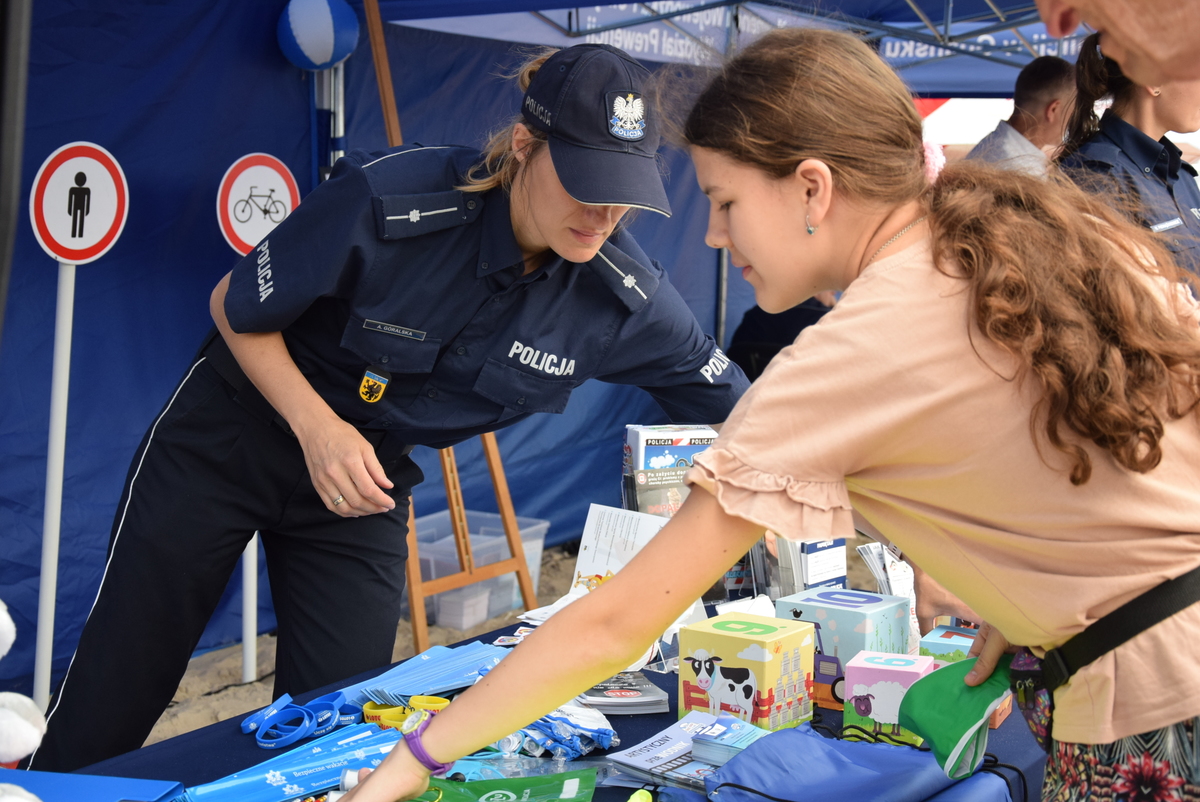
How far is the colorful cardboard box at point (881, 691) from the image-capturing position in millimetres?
1379

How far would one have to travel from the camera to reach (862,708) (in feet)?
4.68

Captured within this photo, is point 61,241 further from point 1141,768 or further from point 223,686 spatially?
point 1141,768

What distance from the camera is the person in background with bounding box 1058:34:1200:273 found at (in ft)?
6.49

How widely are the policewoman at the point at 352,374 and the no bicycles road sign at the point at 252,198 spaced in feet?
4.65

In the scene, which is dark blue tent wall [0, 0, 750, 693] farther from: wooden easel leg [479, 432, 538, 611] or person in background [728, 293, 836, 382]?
person in background [728, 293, 836, 382]

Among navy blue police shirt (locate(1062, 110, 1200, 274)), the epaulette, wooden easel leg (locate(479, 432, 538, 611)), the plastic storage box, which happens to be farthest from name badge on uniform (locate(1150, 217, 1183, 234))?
the plastic storage box

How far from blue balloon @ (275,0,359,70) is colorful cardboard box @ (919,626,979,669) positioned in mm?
2550

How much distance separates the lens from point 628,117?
1.56 metres

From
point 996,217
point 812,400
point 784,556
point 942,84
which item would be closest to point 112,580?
point 784,556

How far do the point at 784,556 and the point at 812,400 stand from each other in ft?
3.77

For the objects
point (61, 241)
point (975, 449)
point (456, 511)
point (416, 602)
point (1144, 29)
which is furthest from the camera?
A: point (456, 511)

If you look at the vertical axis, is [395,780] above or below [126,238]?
below

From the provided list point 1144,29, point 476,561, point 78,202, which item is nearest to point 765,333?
point 476,561

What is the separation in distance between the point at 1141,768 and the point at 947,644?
0.74 metres
